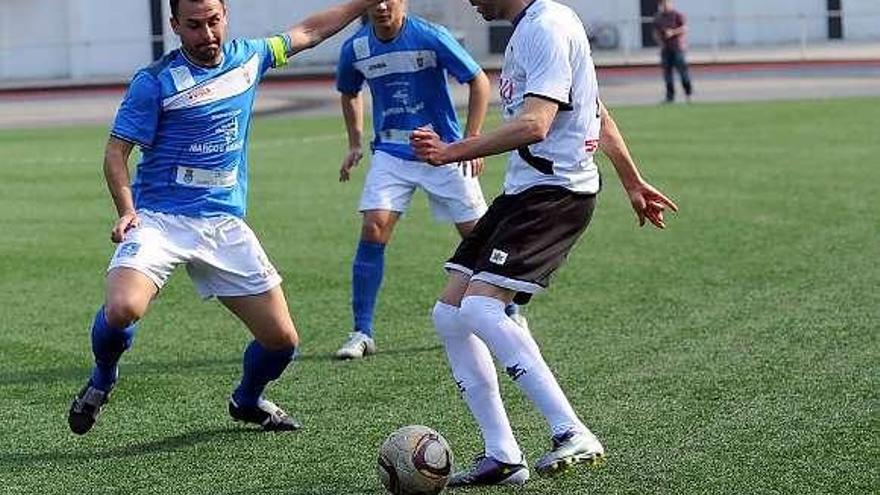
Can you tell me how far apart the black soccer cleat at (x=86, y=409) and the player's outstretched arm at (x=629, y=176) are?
229 cm

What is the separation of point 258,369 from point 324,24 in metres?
1.50

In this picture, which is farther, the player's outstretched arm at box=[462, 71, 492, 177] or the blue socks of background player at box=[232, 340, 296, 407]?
the player's outstretched arm at box=[462, 71, 492, 177]

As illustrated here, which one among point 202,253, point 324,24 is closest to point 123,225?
point 202,253

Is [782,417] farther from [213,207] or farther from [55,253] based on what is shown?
[55,253]

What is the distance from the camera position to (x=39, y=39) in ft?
172

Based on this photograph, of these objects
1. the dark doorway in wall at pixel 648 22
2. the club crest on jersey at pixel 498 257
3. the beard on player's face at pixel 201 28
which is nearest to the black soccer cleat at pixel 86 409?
the beard on player's face at pixel 201 28

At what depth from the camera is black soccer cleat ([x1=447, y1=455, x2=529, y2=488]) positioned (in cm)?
654

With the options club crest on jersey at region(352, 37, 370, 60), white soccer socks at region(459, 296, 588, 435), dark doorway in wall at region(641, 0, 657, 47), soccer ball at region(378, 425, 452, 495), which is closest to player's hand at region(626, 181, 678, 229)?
white soccer socks at region(459, 296, 588, 435)

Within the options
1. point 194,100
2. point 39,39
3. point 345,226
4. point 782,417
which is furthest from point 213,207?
point 39,39

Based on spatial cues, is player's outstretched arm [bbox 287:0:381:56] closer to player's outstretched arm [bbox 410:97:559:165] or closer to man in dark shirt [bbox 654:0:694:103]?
player's outstretched arm [bbox 410:97:559:165]

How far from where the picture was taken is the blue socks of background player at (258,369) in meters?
7.57

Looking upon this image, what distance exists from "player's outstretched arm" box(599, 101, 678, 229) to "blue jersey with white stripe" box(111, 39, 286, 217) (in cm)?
149

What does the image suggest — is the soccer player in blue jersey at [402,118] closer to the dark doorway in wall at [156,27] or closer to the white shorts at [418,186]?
the white shorts at [418,186]

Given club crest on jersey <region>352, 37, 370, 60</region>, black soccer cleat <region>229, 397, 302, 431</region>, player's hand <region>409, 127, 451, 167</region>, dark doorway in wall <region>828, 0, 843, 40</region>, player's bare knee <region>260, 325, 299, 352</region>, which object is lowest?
dark doorway in wall <region>828, 0, 843, 40</region>
